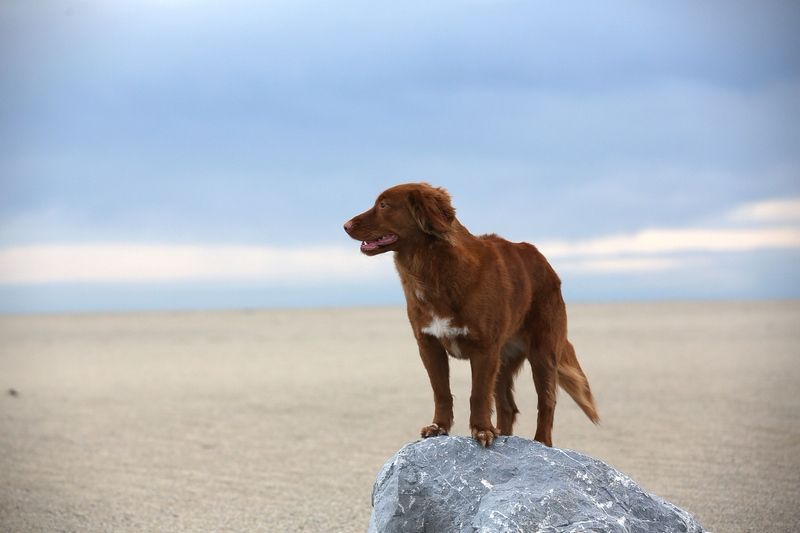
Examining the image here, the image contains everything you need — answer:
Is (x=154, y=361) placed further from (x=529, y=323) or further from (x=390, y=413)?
(x=529, y=323)

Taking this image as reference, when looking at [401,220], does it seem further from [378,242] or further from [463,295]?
[463,295]

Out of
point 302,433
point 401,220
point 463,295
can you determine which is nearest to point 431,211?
point 401,220

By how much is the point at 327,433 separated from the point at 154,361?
1502cm

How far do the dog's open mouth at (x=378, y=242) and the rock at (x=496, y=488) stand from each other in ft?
4.47

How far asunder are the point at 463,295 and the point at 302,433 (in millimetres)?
10624

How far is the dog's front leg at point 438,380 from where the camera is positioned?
491 centimetres

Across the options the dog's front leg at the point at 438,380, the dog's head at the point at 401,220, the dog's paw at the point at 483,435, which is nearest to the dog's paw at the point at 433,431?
the dog's front leg at the point at 438,380

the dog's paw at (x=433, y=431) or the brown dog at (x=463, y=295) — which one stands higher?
the brown dog at (x=463, y=295)

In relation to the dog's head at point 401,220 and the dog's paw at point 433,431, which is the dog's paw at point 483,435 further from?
the dog's head at point 401,220

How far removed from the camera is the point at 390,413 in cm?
1648

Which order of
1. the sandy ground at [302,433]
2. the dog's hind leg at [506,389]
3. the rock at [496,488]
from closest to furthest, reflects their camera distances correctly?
the rock at [496,488]
the dog's hind leg at [506,389]
the sandy ground at [302,433]

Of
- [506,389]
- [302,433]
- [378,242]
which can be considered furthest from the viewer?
[302,433]

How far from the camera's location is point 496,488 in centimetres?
490

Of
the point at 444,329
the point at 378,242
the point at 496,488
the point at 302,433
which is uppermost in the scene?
the point at 378,242
